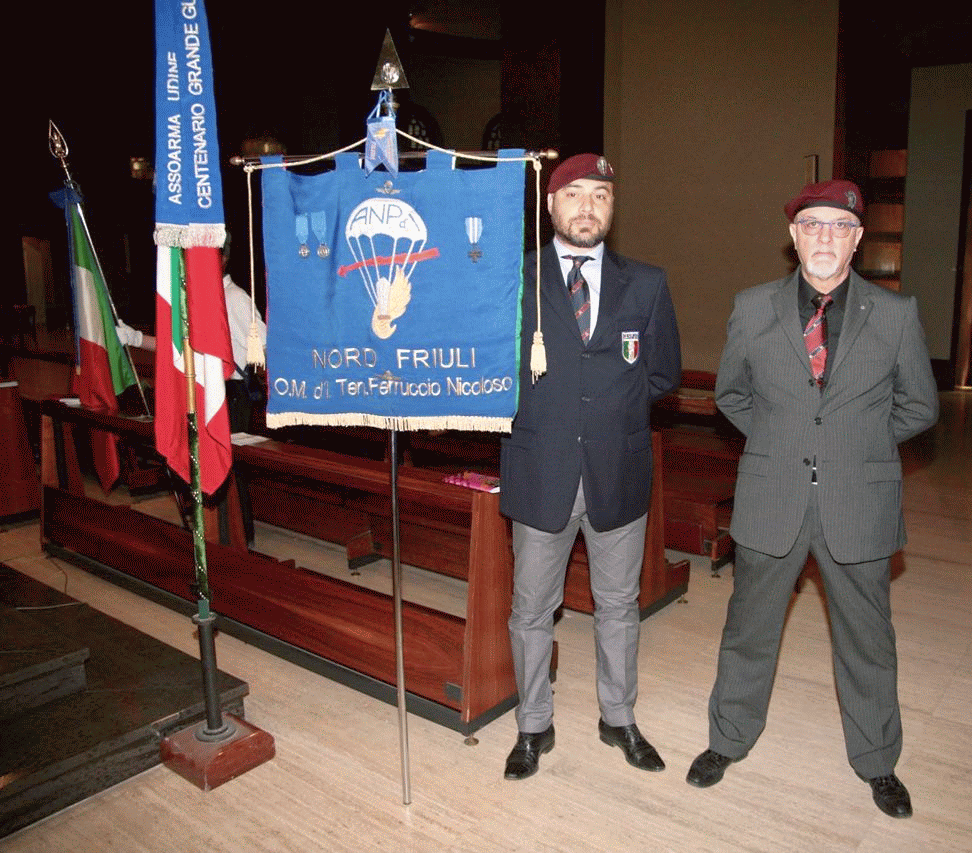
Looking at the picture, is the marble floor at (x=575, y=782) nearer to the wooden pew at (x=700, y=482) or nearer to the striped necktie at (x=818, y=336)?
the wooden pew at (x=700, y=482)

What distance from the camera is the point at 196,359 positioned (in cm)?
278

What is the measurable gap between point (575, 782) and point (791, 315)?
4.91 ft

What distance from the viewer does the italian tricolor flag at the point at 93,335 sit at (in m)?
4.38

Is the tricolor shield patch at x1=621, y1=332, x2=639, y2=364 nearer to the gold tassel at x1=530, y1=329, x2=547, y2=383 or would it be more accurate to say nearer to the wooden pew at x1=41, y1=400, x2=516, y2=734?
the gold tassel at x1=530, y1=329, x2=547, y2=383

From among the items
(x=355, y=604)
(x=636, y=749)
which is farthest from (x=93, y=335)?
(x=636, y=749)

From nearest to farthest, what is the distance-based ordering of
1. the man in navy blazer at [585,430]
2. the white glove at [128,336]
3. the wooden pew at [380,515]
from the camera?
the man in navy blazer at [585,430]
the wooden pew at [380,515]
the white glove at [128,336]

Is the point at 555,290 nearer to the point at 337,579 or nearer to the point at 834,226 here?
the point at 834,226

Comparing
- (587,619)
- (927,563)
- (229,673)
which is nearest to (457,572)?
(587,619)

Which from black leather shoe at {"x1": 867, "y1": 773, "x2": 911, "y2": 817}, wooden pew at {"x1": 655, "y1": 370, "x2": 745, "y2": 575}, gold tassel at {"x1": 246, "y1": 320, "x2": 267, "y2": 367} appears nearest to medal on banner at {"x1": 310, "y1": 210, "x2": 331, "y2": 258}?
gold tassel at {"x1": 246, "y1": 320, "x2": 267, "y2": 367}

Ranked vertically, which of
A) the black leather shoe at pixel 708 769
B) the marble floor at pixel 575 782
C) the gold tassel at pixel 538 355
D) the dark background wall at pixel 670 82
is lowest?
the marble floor at pixel 575 782

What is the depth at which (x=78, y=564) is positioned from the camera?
460 centimetres

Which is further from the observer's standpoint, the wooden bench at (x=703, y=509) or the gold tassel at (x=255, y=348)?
the wooden bench at (x=703, y=509)

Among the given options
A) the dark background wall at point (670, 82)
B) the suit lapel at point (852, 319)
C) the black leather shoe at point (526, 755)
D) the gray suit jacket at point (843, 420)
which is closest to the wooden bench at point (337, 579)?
the black leather shoe at point (526, 755)

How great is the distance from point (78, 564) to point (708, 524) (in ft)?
10.7
